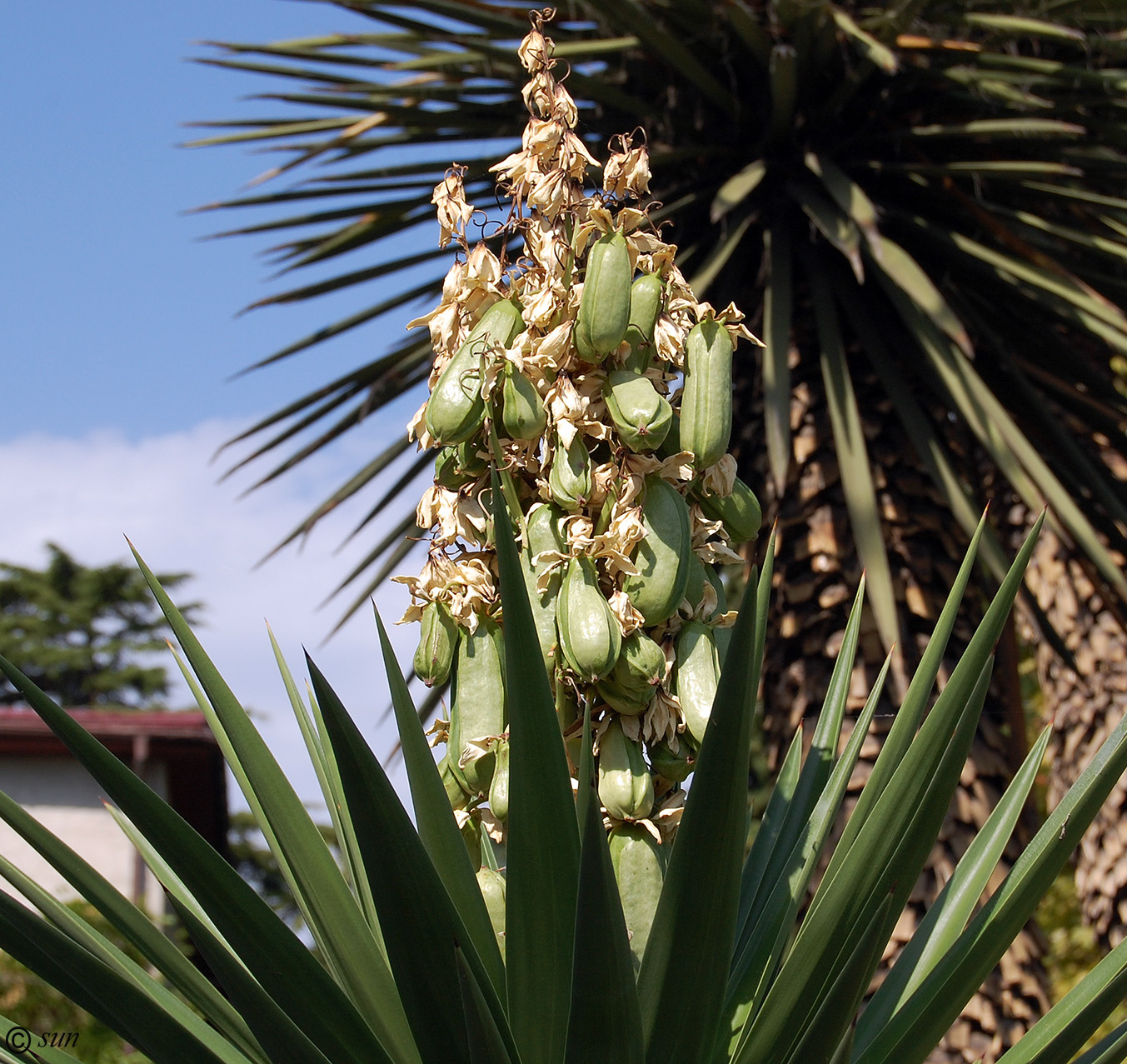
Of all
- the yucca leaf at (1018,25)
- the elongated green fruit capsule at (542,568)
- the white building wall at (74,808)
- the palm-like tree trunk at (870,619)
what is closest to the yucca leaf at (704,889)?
the elongated green fruit capsule at (542,568)

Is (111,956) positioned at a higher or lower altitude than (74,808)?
lower

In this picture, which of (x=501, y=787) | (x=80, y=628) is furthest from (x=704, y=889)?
(x=80, y=628)

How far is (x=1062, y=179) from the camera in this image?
2.99 meters

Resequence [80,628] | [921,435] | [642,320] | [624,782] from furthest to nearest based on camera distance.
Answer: [80,628]
[921,435]
[642,320]
[624,782]

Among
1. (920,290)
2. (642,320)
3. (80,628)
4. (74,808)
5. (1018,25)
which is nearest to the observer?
(642,320)

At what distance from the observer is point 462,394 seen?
95cm

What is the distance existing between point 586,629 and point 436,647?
16cm

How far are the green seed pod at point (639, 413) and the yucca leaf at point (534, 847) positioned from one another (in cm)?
19

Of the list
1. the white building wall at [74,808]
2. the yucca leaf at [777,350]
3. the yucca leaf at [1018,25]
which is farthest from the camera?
the white building wall at [74,808]

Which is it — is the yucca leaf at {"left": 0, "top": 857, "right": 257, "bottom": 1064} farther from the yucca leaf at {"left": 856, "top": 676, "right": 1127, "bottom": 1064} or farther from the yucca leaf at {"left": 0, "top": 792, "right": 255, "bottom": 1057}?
the yucca leaf at {"left": 856, "top": 676, "right": 1127, "bottom": 1064}

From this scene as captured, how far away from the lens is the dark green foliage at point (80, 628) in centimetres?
1414

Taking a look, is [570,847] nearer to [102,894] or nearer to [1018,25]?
[102,894]

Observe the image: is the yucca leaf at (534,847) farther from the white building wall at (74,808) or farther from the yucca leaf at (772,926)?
the white building wall at (74,808)

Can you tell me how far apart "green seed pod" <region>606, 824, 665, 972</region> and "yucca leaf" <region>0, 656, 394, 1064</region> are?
21 centimetres
